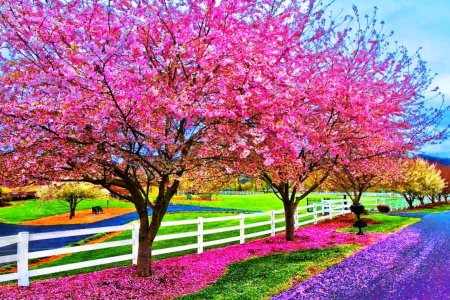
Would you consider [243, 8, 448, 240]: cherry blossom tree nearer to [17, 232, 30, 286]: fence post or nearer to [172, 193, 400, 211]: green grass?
[17, 232, 30, 286]: fence post

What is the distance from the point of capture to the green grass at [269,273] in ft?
26.0

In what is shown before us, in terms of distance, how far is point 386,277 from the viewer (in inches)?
358

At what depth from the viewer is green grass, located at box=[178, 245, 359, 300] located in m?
7.91

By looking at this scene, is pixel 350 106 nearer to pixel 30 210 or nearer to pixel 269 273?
pixel 269 273

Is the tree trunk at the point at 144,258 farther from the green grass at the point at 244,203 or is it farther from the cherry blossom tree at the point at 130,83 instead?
the green grass at the point at 244,203

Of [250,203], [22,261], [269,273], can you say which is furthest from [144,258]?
[250,203]

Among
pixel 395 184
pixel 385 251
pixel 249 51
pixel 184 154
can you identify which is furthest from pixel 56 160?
pixel 395 184

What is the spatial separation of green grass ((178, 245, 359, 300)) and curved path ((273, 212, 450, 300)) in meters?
0.32

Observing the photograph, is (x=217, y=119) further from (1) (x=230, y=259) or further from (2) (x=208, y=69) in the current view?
(1) (x=230, y=259)

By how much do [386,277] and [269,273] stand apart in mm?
2625

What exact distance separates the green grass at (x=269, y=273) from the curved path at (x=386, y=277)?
1.06 ft

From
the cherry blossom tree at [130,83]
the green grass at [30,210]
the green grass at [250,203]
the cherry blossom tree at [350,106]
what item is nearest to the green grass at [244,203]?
the green grass at [250,203]

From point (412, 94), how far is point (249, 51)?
979cm

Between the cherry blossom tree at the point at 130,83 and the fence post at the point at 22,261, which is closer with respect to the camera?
the cherry blossom tree at the point at 130,83
